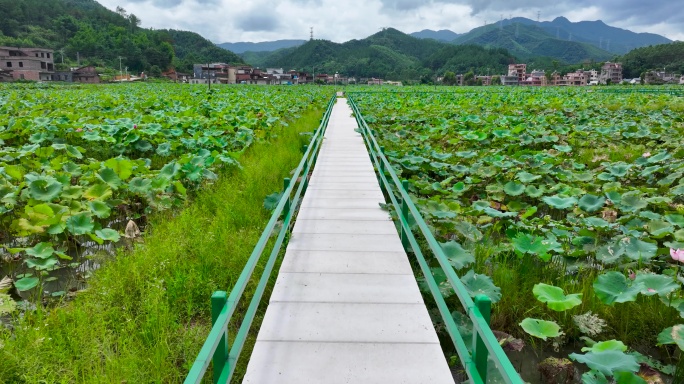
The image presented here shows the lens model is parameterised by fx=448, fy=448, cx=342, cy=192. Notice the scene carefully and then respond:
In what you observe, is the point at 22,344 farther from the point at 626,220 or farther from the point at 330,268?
the point at 626,220

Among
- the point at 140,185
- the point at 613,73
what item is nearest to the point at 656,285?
the point at 140,185

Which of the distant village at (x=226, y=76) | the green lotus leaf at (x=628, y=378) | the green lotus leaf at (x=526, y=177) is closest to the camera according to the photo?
the green lotus leaf at (x=628, y=378)

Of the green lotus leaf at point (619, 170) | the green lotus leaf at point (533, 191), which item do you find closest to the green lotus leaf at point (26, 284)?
the green lotus leaf at point (533, 191)

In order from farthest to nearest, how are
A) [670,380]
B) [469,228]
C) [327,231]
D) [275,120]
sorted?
[275,120] → [327,231] → [469,228] → [670,380]

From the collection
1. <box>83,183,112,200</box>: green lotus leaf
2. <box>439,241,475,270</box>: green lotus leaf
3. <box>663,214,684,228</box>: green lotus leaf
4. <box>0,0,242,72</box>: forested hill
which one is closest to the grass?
<box>83,183,112,200</box>: green lotus leaf

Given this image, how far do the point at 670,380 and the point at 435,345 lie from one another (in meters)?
1.15

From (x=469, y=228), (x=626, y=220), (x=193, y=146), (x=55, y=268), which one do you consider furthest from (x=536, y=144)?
(x=55, y=268)

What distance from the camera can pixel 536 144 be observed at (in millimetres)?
8391

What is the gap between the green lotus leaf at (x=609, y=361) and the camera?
1816 millimetres

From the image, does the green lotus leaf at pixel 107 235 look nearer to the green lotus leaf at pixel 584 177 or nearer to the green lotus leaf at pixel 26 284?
the green lotus leaf at pixel 26 284

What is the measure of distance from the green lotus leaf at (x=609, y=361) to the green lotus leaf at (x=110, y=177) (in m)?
4.21

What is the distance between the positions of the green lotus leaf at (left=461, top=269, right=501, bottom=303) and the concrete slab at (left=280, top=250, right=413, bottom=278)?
517mm

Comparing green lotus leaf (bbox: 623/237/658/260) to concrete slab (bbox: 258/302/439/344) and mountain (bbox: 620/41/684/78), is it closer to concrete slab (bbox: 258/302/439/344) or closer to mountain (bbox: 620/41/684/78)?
concrete slab (bbox: 258/302/439/344)

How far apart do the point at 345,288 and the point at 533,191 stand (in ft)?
9.26
